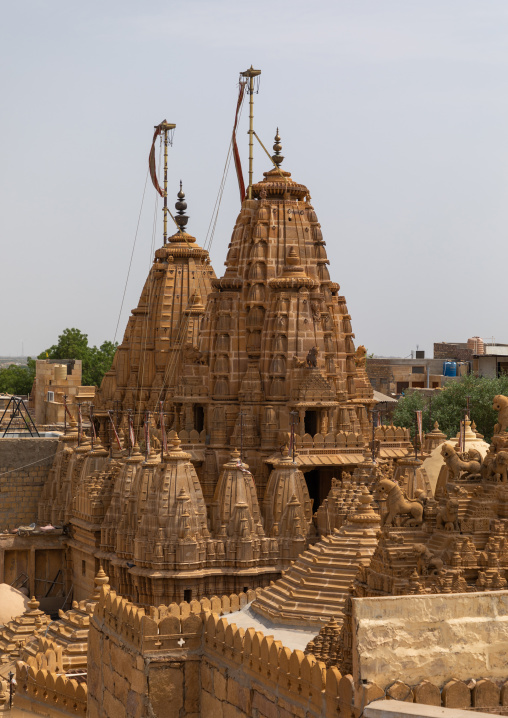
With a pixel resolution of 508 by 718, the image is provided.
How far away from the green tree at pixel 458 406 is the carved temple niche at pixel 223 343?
62.3ft

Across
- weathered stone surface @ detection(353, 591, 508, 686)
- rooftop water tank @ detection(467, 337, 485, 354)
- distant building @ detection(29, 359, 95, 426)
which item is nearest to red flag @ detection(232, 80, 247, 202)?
distant building @ detection(29, 359, 95, 426)

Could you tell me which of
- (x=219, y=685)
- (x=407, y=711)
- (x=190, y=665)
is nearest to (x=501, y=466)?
(x=219, y=685)

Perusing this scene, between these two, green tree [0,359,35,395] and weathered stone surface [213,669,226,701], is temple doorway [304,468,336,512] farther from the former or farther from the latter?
green tree [0,359,35,395]

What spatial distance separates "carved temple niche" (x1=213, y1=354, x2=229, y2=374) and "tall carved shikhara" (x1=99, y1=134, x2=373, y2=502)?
3 centimetres

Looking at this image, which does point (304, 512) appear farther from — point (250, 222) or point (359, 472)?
point (250, 222)

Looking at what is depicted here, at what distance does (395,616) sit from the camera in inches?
832

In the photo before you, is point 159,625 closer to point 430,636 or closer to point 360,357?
point 430,636

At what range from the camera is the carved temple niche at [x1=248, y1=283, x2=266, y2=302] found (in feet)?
170

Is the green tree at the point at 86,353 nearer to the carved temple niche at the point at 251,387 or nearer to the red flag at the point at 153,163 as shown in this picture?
the red flag at the point at 153,163

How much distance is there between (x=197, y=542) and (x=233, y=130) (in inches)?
832

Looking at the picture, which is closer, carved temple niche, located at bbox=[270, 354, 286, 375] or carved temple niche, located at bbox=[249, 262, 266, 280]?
carved temple niche, located at bbox=[270, 354, 286, 375]

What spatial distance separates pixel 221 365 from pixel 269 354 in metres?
1.78

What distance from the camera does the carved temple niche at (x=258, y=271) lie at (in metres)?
52.3

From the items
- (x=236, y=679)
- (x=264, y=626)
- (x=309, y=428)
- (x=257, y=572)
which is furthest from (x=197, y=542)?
(x=236, y=679)
